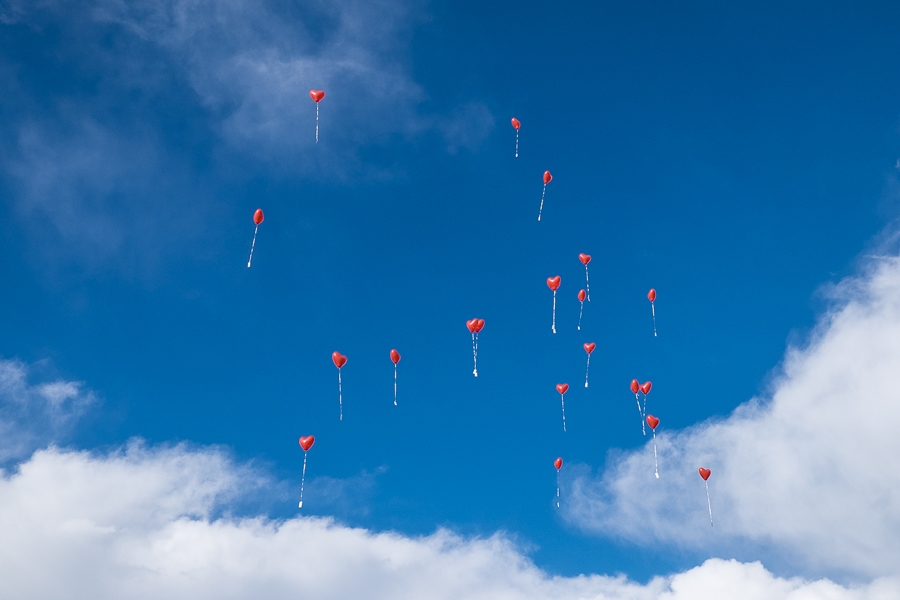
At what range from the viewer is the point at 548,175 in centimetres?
3447

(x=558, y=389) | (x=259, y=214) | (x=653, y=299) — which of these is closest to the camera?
(x=259, y=214)

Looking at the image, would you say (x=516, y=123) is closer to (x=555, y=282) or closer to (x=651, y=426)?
(x=555, y=282)

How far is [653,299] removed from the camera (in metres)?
34.2

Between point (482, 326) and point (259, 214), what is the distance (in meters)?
12.1

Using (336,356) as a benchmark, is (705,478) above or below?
below

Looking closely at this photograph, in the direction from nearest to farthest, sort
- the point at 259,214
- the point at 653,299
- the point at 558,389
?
the point at 259,214 < the point at 653,299 < the point at 558,389

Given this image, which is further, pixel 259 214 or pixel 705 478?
pixel 705 478

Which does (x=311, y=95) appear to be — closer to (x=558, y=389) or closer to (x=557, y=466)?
(x=558, y=389)

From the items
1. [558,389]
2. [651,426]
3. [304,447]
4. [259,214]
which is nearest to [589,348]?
[558,389]

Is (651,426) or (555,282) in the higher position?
(555,282)

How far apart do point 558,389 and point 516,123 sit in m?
14.3

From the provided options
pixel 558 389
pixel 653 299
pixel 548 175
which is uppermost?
pixel 548 175

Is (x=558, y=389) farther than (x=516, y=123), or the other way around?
(x=558, y=389)

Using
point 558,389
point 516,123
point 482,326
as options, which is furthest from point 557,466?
point 516,123
